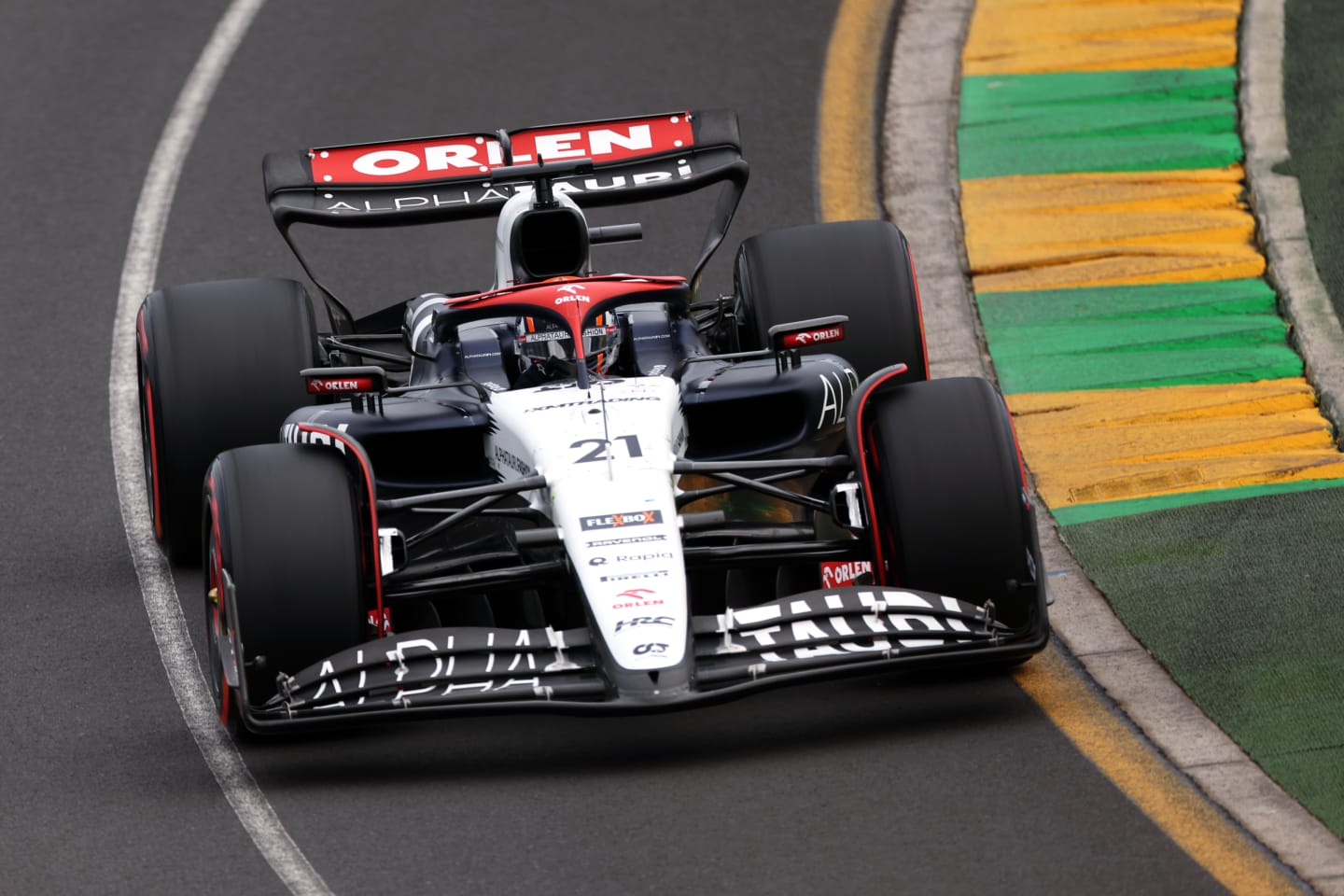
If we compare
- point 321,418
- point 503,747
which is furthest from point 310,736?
point 321,418

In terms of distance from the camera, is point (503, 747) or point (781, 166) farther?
point (781, 166)

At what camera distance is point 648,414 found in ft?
29.0

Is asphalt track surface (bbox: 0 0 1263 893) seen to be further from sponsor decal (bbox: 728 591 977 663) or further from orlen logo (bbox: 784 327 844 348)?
orlen logo (bbox: 784 327 844 348)

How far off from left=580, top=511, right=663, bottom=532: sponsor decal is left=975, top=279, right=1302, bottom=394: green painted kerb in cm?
397

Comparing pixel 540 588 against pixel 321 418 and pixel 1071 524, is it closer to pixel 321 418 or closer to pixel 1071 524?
pixel 321 418

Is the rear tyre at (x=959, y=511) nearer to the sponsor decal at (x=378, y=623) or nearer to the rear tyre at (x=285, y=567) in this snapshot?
the sponsor decal at (x=378, y=623)

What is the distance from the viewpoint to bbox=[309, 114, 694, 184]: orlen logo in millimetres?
11156

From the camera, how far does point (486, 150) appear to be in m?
11.4

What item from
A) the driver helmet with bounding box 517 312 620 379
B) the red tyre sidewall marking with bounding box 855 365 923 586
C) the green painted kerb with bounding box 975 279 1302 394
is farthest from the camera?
the green painted kerb with bounding box 975 279 1302 394

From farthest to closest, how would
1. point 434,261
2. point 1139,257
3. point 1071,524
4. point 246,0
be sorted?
point 246,0 < point 434,261 < point 1139,257 < point 1071,524

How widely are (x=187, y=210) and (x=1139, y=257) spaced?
19.0 ft

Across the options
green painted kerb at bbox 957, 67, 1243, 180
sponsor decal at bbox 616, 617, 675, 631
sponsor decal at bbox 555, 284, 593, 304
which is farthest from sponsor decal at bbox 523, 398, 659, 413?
green painted kerb at bbox 957, 67, 1243, 180

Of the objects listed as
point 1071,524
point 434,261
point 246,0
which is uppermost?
point 246,0

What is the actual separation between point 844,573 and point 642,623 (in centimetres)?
119
